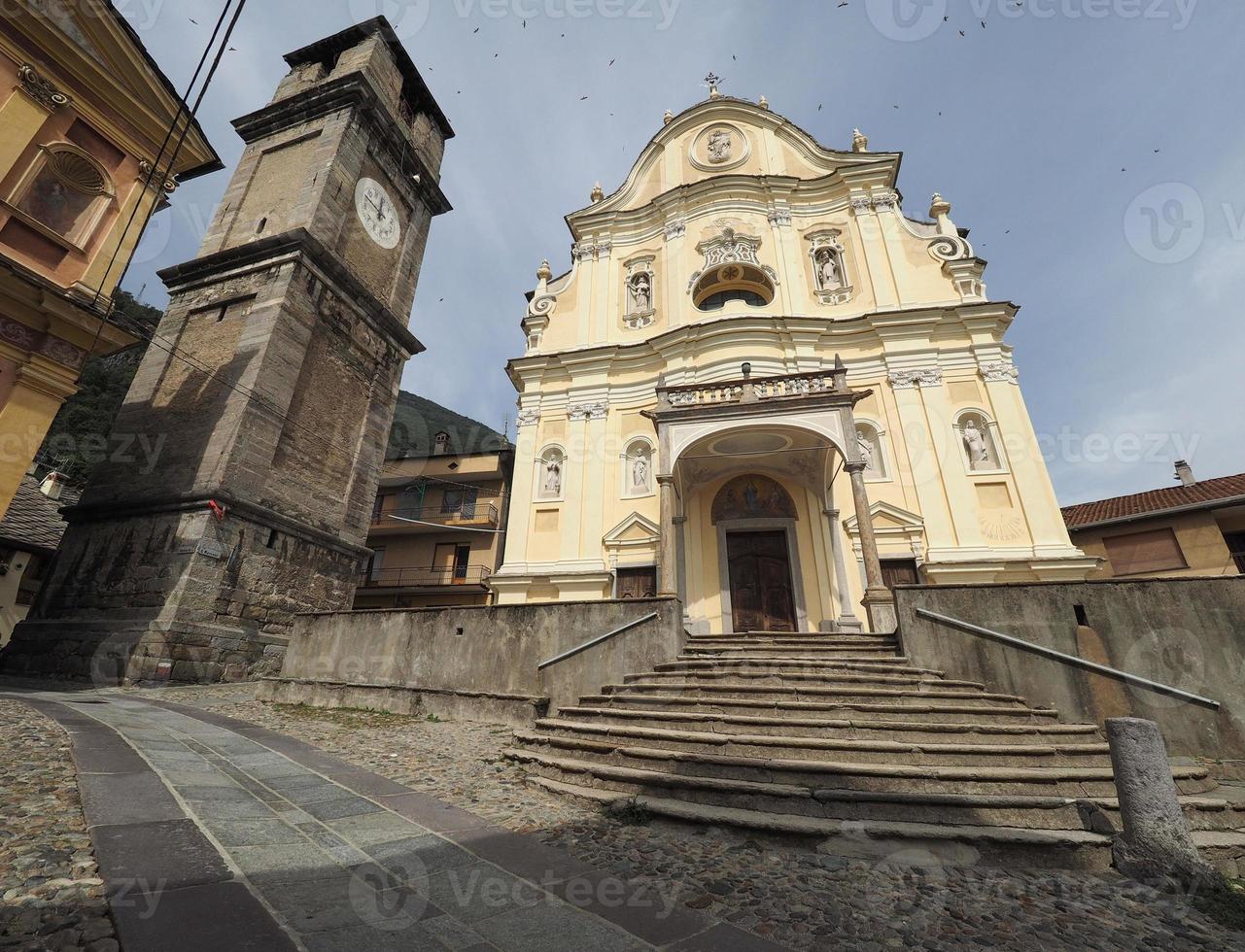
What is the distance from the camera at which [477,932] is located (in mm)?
2242

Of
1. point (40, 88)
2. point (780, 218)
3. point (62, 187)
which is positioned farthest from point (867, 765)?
point (780, 218)

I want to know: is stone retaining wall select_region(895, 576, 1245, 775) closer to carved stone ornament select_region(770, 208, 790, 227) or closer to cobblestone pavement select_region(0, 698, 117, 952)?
cobblestone pavement select_region(0, 698, 117, 952)

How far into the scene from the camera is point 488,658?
826 centimetres

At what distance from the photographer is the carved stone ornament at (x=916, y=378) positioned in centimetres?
1371

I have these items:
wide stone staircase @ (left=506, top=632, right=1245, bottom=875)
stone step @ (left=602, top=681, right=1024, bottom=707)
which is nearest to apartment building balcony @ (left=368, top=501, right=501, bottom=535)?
wide stone staircase @ (left=506, top=632, right=1245, bottom=875)

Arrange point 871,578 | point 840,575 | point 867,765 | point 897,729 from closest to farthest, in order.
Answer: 1. point 867,765
2. point 897,729
3. point 871,578
4. point 840,575

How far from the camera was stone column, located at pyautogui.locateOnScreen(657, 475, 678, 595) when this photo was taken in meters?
9.62

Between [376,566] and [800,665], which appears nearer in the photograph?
[800,665]

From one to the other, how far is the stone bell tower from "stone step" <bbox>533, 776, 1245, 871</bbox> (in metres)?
11.9

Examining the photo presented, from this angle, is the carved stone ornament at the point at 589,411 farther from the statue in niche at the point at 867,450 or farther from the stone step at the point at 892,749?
→ the stone step at the point at 892,749

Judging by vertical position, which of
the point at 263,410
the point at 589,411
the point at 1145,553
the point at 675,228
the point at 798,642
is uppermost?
the point at 675,228

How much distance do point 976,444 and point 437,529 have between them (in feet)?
71.9

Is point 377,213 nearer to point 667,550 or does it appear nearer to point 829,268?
point 829,268

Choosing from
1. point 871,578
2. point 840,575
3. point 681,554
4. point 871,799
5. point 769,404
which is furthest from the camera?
point 681,554
